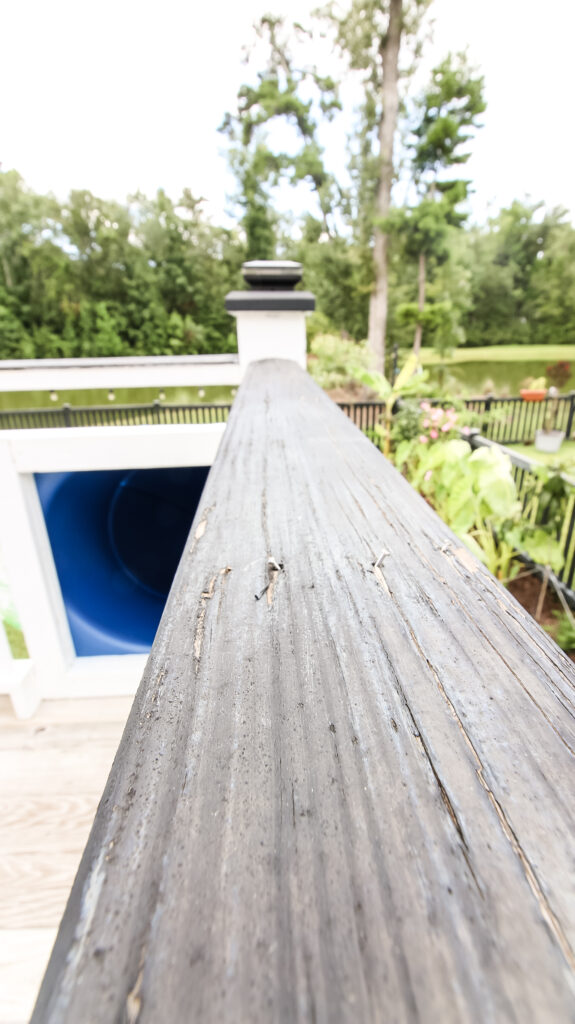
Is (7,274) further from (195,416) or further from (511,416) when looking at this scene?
(511,416)

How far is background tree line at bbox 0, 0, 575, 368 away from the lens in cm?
1233

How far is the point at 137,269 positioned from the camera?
19.3 meters

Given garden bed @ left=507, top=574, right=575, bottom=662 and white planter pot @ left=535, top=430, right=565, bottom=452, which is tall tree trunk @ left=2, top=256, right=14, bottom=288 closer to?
white planter pot @ left=535, top=430, right=565, bottom=452

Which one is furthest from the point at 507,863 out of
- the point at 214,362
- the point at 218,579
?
the point at 214,362

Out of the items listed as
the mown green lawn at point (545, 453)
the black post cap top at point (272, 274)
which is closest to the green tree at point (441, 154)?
the mown green lawn at point (545, 453)

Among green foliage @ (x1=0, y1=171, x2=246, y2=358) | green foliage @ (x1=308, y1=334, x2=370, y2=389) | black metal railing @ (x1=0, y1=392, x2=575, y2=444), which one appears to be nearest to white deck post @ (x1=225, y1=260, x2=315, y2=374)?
black metal railing @ (x1=0, y1=392, x2=575, y2=444)

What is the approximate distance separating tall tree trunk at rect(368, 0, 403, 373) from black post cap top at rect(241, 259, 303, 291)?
12.0m

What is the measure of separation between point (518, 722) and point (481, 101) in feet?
52.8

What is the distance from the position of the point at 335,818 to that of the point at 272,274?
2.79m

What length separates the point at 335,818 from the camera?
0.27m

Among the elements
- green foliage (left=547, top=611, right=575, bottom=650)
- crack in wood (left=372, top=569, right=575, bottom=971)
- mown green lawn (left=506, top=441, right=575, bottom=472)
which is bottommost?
mown green lawn (left=506, top=441, right=575, bottom=472)

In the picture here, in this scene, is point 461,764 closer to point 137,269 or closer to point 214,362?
point 214,362

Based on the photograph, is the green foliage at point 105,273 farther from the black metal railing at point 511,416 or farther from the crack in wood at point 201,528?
the crack in wood at point 201,528

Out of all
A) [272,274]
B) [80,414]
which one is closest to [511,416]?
[80,414]
